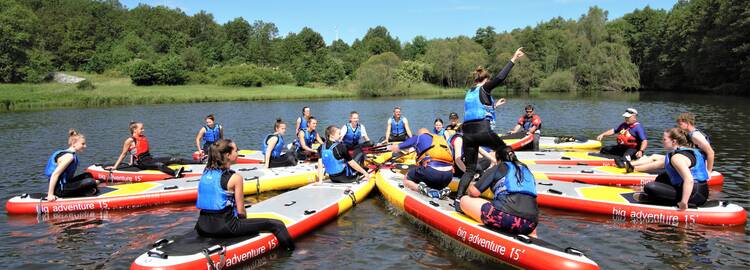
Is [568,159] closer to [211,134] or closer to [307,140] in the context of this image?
[307,140]

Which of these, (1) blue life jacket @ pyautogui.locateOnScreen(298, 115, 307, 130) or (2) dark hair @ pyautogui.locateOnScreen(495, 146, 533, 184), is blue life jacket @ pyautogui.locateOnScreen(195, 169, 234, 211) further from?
(1) blue life jacket @ pyautogui.locateOnScreen(298, 115, 307, 130)

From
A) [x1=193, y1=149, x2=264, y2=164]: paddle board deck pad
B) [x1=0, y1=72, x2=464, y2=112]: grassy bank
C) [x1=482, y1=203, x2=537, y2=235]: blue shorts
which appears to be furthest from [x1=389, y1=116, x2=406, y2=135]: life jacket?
[x1=0, y1=72, x2=464, y2=112]: grassy bank

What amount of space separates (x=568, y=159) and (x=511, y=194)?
797 cm

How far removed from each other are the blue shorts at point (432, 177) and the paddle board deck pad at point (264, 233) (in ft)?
4.82

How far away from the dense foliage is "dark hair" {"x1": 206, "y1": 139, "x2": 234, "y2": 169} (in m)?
57.7

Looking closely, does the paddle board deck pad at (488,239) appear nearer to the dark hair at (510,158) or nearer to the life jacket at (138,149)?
the dark hair at (510,158)

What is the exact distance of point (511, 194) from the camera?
707 centimetres

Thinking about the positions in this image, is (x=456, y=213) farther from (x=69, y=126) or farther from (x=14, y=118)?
(x=14, y=118)

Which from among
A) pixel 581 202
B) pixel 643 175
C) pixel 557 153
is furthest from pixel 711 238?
pixel 557 153

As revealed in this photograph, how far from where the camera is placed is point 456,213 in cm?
858

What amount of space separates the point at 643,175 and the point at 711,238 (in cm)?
360

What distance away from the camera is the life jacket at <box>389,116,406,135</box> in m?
17.3

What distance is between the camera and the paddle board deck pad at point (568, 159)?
14039mm

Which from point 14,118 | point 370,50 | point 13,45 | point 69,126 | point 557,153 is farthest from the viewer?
point 370,50
